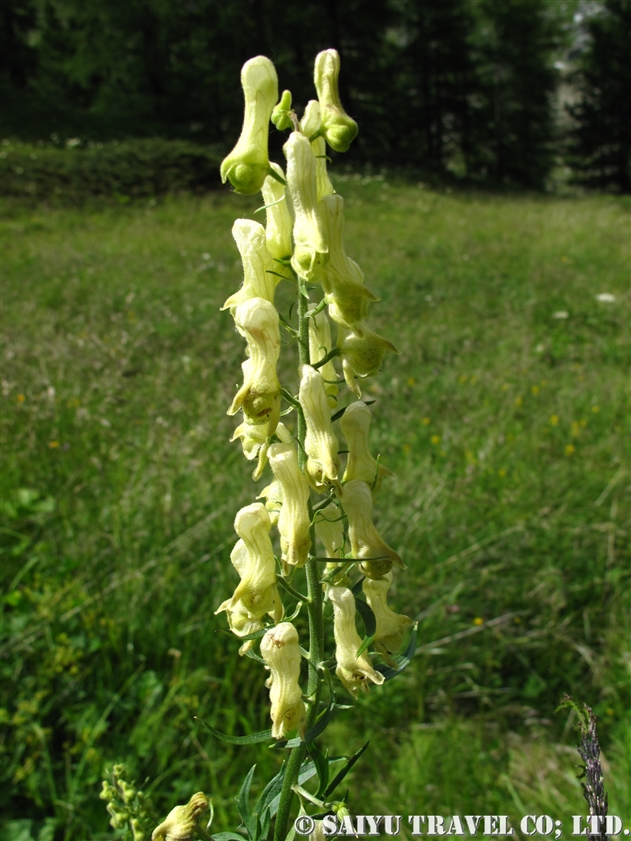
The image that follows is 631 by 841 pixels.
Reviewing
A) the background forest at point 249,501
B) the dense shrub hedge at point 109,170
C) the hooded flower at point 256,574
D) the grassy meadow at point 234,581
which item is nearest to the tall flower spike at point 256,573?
the hooded flower at point 256,574

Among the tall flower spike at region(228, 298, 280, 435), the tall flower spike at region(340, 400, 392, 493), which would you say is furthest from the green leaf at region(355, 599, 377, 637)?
the tall flower spike at region(228, 298, 280, 435)

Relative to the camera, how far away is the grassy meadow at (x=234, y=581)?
2.36m

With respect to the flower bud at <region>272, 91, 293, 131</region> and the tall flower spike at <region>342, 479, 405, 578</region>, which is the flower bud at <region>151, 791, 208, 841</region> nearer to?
the tall flower spike at <region>342, 479, 405, 578</region>

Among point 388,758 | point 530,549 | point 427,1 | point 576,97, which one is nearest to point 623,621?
point 530,549

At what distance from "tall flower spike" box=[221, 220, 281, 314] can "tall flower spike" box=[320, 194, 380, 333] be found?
0.15m

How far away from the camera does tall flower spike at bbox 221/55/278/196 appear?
3.87 ft

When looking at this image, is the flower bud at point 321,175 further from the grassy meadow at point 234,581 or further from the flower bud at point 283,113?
the grassy meadow at point 234,581

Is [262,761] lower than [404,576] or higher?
lower

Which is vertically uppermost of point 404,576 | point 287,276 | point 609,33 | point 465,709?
point 609,33

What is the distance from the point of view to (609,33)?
1249 inches

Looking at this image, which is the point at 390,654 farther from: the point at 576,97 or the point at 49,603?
the point at 576,97

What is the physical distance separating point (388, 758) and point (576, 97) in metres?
43.6

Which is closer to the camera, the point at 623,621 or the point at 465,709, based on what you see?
the point at 465,709

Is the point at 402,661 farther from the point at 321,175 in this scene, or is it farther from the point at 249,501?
the point at 249,501
